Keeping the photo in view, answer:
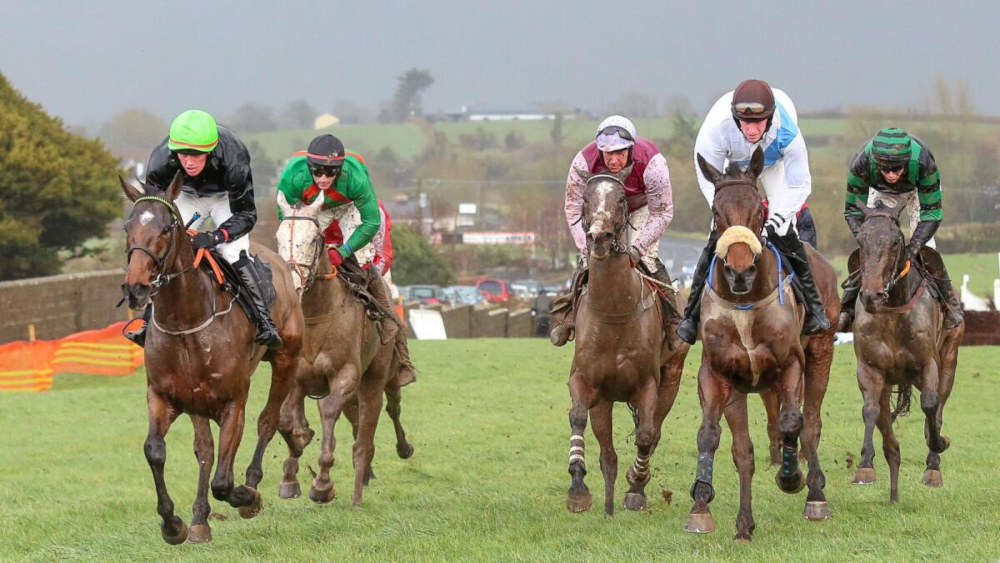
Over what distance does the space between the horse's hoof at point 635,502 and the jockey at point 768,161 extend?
5.60ft

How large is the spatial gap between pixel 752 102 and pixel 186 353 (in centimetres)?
436

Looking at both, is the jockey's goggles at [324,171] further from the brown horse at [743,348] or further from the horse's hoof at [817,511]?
the horse's hoof at [817,511]

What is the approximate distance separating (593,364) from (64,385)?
17.3 m

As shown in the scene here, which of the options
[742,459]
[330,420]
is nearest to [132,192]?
[330,420]

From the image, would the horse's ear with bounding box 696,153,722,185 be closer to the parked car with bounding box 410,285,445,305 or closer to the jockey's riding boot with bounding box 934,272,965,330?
the jockey's riding boot with bounding box 934,272,965,330

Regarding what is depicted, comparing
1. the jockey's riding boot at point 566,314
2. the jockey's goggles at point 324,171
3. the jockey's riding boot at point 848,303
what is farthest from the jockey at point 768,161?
the jockey's goggles at point 324,171

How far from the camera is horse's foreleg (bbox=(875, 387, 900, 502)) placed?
455 inches

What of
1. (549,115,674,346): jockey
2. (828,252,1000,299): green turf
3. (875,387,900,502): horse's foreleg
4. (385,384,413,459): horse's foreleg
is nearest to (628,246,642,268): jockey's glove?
(549,115,674,346): jockey

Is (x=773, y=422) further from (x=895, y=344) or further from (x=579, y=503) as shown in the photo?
(x=579, y=503)

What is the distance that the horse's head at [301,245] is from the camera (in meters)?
12.2

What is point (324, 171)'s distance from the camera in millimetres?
12633

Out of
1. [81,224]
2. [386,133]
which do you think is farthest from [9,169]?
[386,133]

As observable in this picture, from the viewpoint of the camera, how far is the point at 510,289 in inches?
2263

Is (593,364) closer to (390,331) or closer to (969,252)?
(390,331)
